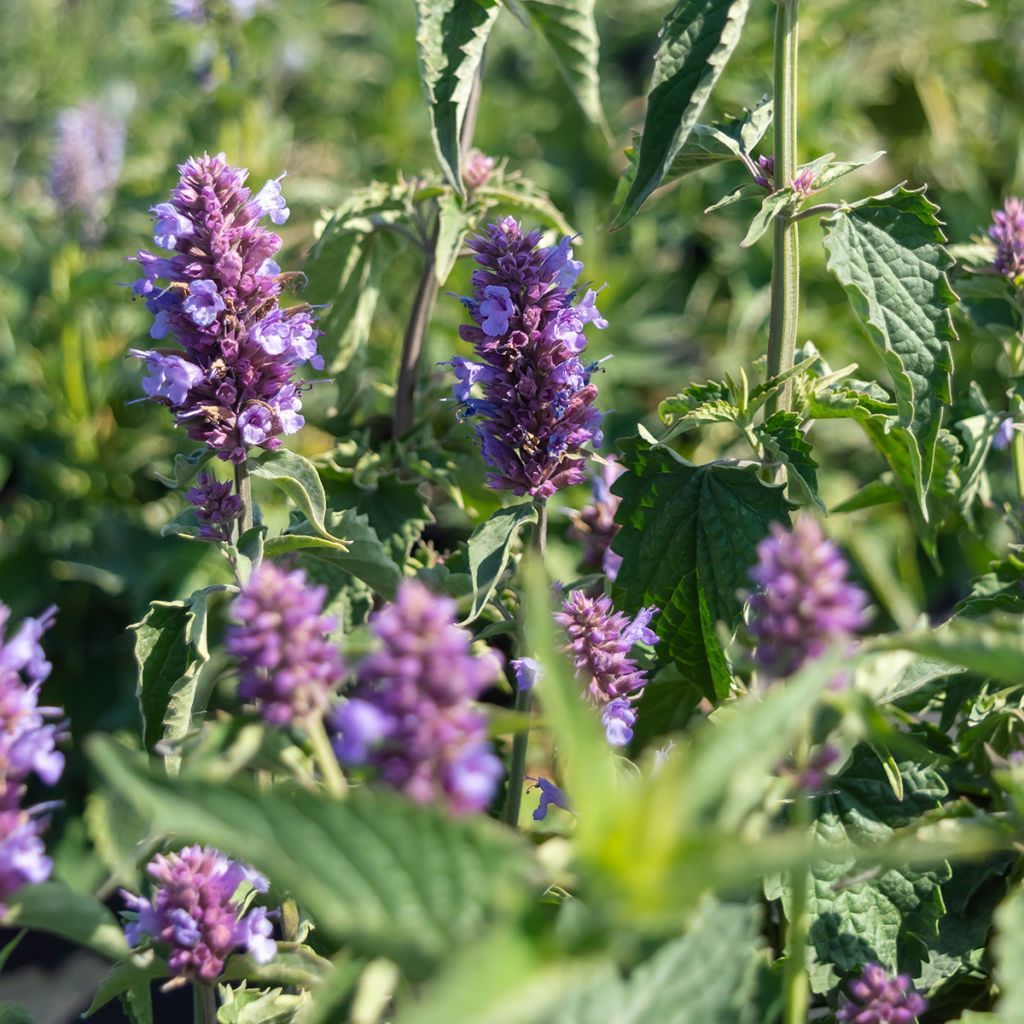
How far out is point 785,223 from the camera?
1486 mm

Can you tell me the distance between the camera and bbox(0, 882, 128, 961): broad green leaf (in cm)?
92

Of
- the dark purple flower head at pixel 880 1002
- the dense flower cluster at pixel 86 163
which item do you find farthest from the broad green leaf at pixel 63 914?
the dense flower cluster at pixel 86 163

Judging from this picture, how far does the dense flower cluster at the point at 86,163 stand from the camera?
2924 millimetres

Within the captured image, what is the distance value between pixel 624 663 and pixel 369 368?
1.64 meters

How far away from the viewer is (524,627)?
1.38 m

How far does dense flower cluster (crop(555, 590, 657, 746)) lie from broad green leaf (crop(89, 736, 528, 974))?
540 millimetres

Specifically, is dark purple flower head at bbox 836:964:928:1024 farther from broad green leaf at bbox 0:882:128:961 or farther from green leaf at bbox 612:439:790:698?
broad green leaf at bbox 0:882:128:961

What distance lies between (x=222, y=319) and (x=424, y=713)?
0.69 m

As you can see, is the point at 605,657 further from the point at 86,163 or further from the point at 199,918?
the point at 86,163

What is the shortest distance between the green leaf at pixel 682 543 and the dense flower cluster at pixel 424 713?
2.33 ft

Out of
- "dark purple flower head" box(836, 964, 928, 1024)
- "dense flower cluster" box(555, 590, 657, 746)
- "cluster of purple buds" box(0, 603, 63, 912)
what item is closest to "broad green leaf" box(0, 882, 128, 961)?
"cluster of purple buds" box(0, 603, 63, 912)

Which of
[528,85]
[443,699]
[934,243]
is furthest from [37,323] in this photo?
[443,699]

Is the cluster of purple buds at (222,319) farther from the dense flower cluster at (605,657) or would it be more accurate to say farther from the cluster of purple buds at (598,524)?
the cluster of purple buds at (598,524)

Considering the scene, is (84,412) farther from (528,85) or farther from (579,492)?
(528,85)
